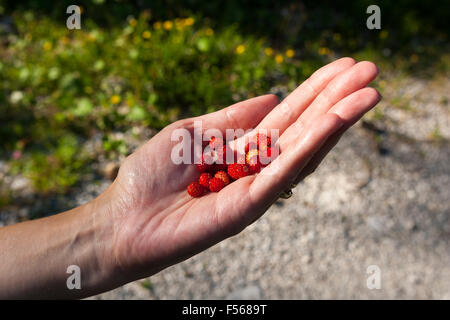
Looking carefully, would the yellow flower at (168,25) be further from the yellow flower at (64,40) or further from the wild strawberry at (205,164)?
the wild strawberry at (205,164)

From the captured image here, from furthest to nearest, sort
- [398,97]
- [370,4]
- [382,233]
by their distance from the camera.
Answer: [370,4], [398,97], [382,233]

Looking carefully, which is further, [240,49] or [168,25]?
[168,25]

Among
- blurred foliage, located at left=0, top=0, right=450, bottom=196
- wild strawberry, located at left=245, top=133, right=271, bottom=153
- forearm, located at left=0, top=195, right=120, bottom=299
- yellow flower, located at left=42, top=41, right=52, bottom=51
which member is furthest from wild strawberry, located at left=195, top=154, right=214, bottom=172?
yellow flower, located at left=42, top=41, right=52, bottom=51

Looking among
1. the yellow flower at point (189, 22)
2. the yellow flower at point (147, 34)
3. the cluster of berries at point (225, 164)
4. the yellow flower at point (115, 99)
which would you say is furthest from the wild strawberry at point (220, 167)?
the yellow flower at point (189, 22)

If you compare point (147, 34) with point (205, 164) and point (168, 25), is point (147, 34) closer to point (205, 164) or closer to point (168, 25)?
point (168, 25)

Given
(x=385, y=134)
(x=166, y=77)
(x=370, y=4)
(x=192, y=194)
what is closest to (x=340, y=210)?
(x=385, y=134)

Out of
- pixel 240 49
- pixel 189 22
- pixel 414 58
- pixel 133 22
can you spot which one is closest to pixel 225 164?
pixel 240 49

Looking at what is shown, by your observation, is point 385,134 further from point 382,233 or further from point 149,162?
point 149,162
